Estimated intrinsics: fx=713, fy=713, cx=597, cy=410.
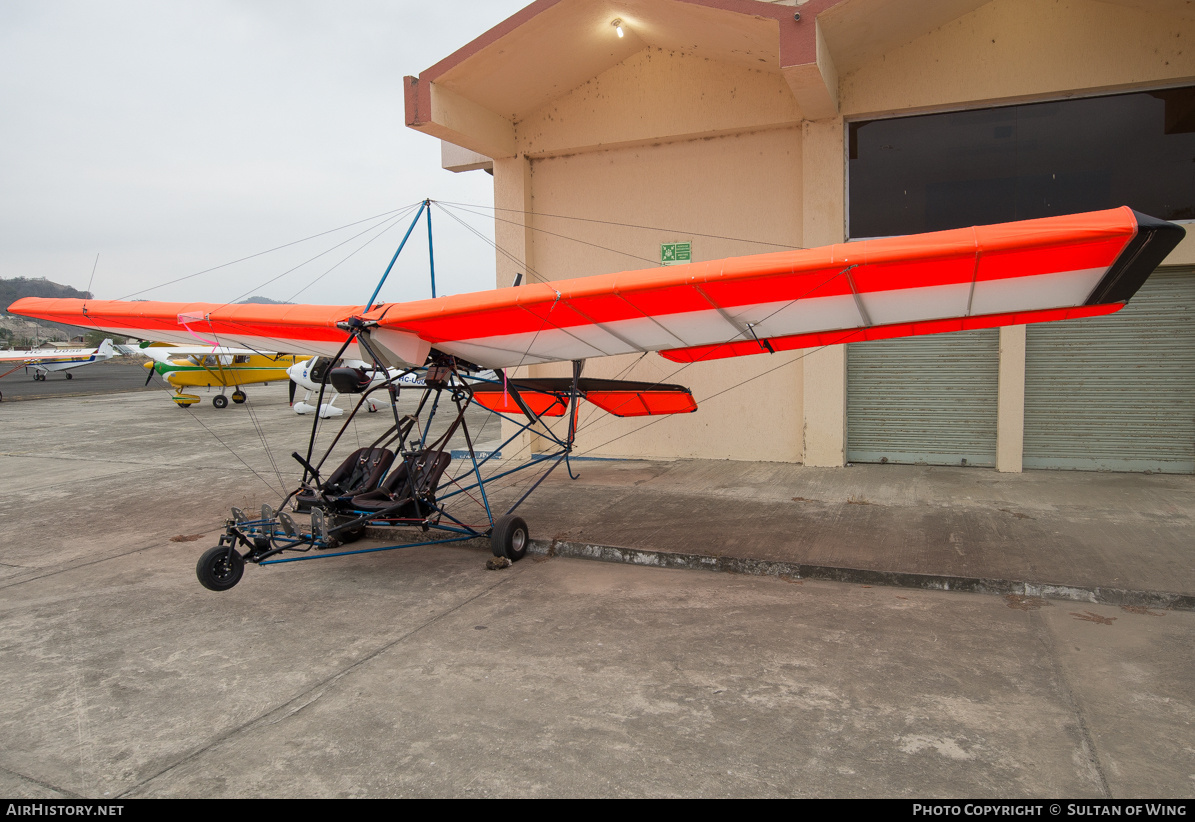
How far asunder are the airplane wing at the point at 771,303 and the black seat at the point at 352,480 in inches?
39.3

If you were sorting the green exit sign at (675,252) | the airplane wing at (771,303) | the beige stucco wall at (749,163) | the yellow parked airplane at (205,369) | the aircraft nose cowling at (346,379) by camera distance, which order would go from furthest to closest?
the yellow parked airplane at (205,369), the green exit sign at (675,252), the beige stucco wall at (749,163), the aircraft nose cowling at (346,379), the airplane wing at (771,303)

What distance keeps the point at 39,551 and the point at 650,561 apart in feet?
19.1

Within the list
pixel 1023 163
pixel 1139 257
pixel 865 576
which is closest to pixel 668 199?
pixel 1023 163

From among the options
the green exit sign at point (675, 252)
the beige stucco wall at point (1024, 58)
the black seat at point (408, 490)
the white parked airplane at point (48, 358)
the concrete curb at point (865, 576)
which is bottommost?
the concrete curb at point (865, 576)

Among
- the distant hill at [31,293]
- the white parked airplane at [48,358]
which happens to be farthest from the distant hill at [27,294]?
the white parked airplane at [48,358]

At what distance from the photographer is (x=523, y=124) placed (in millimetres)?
11445

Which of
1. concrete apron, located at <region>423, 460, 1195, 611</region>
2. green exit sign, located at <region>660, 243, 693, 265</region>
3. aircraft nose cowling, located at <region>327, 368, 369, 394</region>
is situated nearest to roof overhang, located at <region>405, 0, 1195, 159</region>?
green exit sign, located at <region>660, 243, 693, 265</region>

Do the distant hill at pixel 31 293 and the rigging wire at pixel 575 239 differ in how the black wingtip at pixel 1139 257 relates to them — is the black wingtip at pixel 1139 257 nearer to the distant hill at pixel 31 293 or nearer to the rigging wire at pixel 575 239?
the rigging wire at pixel 575 239

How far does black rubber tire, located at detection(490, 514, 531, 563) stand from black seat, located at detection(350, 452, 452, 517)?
619 mm

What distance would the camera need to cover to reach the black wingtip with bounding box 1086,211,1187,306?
3734mm

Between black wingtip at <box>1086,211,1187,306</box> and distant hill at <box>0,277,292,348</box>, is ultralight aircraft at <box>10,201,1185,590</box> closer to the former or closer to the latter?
black wingtip at <box>1086,211,1187,306</box>

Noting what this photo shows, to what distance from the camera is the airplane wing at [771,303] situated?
13.3 ft

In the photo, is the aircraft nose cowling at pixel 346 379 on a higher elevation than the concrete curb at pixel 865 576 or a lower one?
higher

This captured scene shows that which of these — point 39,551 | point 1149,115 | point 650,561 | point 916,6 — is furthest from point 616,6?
point 39,551
